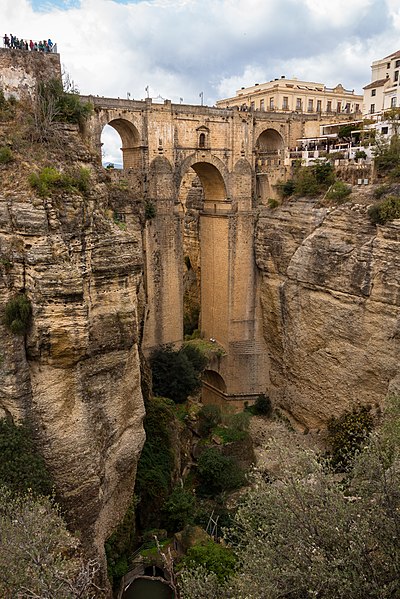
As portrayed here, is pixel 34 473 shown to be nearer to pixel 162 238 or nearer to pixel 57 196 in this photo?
pixel 57 196

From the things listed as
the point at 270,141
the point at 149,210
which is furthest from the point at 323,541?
the point at 270,141

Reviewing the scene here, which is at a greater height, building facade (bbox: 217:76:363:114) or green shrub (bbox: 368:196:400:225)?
building facade (bbox: 217:76:363:114)

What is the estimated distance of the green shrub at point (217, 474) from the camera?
1650 cm

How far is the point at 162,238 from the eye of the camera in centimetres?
2022

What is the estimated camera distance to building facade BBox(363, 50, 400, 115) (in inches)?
1191

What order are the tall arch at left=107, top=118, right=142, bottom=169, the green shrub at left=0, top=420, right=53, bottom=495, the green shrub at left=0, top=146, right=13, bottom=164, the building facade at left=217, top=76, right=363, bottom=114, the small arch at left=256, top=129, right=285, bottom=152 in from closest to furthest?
the green shrub at left=0, top=420, right=53, bottom=495 < the green shrub at left=0, top=146, right=13, bottom=164 < the tall arch at left=107, top=118, right=142, bottom=169 < the small arch at left=256, top=129, right=285, bottom=152 < the building facade at left=217, top=76, right=363, bottom=114

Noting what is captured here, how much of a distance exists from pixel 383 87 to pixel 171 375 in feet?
77.4

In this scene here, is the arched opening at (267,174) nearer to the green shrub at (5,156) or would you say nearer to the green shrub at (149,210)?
the green shrub at (149,210)

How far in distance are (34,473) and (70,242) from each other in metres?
4.38

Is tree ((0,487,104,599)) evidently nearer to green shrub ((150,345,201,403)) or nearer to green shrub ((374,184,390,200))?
green shrub ((150,345,201,403))

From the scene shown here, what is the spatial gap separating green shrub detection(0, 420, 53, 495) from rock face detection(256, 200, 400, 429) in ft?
39.3

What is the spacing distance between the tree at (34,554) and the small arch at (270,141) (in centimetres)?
2085

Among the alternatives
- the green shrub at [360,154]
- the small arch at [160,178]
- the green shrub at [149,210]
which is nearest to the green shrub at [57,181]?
the green shrub at [149,210]

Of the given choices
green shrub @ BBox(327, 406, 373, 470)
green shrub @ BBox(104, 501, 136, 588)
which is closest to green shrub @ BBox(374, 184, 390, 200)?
green shrub @ BBox(327, 406, 373, 470)
